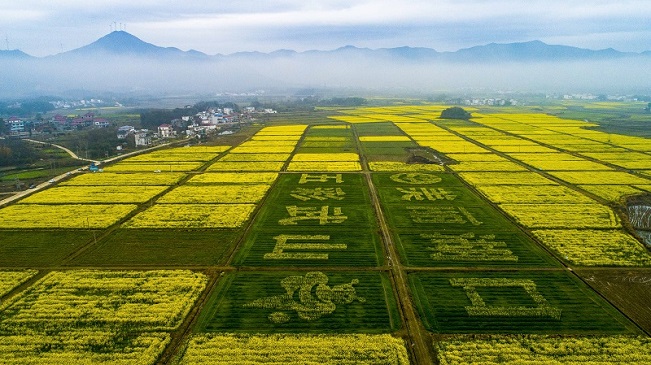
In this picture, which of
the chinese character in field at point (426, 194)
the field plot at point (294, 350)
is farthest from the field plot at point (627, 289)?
the chinese character in field at point (426, 194)

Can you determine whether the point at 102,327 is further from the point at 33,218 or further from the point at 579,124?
the point at 579,124

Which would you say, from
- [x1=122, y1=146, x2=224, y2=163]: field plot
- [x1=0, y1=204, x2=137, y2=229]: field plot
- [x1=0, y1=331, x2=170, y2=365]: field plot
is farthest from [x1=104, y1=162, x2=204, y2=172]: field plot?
[x1=0, y1=331, x2=170, y2=365]: field plot

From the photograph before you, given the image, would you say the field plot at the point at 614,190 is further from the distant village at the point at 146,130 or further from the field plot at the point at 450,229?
the distant village at the point at 146,130

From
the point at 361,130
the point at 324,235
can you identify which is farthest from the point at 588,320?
the point at 361,130

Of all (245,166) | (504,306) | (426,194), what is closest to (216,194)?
(245,166)

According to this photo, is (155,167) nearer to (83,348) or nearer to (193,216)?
(193,216)

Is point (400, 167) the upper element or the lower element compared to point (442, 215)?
upper

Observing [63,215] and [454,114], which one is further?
[454,114]
